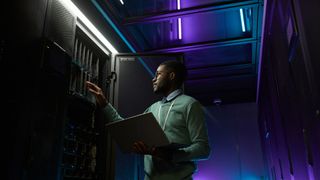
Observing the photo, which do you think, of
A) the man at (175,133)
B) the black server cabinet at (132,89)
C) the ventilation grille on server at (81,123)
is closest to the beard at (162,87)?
the man at (175,133)

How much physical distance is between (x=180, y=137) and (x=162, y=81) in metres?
0.46

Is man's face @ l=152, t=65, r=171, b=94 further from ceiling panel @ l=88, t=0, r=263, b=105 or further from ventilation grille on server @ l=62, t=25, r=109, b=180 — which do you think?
ceiling panel @ l=88, t=0, r=263, b=105

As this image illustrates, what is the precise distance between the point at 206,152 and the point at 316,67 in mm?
739

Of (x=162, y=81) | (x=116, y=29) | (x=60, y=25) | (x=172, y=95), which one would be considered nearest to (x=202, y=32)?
(x=116, y=29)

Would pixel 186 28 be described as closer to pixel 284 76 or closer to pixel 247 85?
pixel 284 76

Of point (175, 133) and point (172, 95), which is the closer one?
point (175, 133)

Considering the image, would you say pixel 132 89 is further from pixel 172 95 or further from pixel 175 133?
pixel 175 133

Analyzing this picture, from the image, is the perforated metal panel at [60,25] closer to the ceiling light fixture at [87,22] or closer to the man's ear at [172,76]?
the ceiling light fixture at [87,22]

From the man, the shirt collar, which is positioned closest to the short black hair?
the man

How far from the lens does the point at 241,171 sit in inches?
215

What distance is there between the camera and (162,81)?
2.16 meters

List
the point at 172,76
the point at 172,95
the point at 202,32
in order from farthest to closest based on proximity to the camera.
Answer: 1. the point at 202,32
2. the point at 172,76
3. the point at 172,95

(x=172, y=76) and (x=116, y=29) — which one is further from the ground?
(x=116, y=29)

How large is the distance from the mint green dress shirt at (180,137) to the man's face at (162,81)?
0.33 feet
